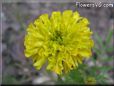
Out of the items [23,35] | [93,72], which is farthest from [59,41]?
[23,35]

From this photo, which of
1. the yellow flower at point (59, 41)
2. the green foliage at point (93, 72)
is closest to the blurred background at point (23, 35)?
the green foliage at point (93, 72)

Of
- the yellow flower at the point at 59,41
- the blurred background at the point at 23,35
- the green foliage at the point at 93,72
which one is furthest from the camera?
the blurred background at the point at 23,35

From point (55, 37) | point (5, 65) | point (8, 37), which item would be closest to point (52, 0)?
point (8, 37)

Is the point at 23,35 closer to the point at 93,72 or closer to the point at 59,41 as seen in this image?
the point at 93,72

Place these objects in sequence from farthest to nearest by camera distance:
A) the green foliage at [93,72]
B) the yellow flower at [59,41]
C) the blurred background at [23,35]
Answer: the blurred background at [23,35], the green foliage at [93,72], the yellow flower at [59,41]

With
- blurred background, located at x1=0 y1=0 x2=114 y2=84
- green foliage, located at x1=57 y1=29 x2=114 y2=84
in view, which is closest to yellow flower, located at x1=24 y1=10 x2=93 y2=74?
green foliage, located at x1=57 y1=29 x2=114 y2=84

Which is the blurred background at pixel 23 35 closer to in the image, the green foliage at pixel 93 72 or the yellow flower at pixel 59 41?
the green foliage at pixel 93 72

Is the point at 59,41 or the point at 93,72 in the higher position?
the point at 59,41
